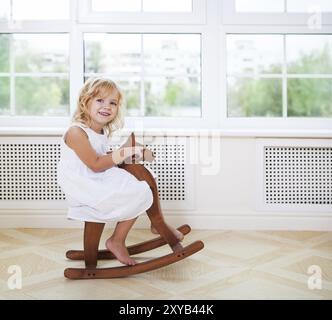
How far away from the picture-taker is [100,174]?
89.4 inches

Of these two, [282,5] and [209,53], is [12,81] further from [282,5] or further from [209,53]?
[282,5]

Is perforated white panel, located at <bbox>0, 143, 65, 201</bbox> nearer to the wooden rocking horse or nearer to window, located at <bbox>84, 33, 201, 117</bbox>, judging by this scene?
window, located at <bbox>84, 33, 201, 117</bbox>

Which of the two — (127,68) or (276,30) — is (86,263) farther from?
(276,30)

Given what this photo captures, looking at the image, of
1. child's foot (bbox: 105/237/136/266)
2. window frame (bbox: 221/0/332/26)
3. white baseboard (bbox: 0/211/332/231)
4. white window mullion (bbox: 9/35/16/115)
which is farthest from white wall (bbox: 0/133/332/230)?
child's foot (bbox: 105/237/136/266)

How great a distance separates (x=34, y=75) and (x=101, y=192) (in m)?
1.39

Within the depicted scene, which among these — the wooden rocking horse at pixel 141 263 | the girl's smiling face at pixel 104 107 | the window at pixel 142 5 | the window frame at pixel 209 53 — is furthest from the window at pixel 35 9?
the wooden rocking horse at pixel 141 263

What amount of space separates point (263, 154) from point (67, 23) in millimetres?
1409

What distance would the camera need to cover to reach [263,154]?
303cm

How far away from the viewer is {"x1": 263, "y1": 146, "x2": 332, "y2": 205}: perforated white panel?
3.03m

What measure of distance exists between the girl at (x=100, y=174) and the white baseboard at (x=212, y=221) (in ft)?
2.45

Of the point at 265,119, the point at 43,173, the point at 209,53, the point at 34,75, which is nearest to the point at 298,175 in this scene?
the point at 265,119

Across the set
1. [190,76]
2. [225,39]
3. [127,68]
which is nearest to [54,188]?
[127,68]

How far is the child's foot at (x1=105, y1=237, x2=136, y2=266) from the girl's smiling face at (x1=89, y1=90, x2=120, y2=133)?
21.0 inches

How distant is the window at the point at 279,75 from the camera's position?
3.23 metres
